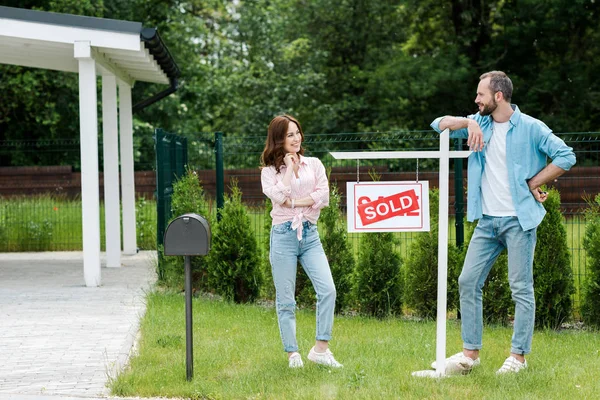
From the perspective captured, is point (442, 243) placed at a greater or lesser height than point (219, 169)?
lesser

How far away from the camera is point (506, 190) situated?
6102mm

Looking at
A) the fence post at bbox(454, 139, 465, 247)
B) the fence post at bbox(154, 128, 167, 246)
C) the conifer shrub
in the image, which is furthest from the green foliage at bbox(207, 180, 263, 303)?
the fence post at bbox(454, 139, 465, 247)

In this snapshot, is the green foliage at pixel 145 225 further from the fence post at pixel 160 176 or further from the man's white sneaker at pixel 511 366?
the man's white sneaker at pixel 511 366

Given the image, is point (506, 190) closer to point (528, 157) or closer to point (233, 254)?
point (528, 157)

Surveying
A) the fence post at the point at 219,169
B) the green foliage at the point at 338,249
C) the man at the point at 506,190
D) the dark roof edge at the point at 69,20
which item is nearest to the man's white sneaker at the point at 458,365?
the man at the point at 506,190

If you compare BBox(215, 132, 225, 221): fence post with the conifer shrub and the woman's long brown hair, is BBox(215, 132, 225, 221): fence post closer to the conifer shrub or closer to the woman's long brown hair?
the conifer shrub

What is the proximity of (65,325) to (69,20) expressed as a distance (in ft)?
12.8

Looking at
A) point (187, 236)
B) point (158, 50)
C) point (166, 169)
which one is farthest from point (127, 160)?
point (187, 236)

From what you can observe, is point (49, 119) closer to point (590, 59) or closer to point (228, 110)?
point (228, 110)

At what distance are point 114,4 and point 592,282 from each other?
20.7 metres

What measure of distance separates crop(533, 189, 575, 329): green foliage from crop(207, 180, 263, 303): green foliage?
301 centimetres

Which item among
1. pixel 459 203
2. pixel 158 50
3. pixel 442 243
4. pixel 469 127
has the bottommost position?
pixel 442 243

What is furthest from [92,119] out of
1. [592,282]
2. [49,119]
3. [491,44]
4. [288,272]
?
[491,44]

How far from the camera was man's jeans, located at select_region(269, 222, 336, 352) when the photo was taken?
6301 mm
